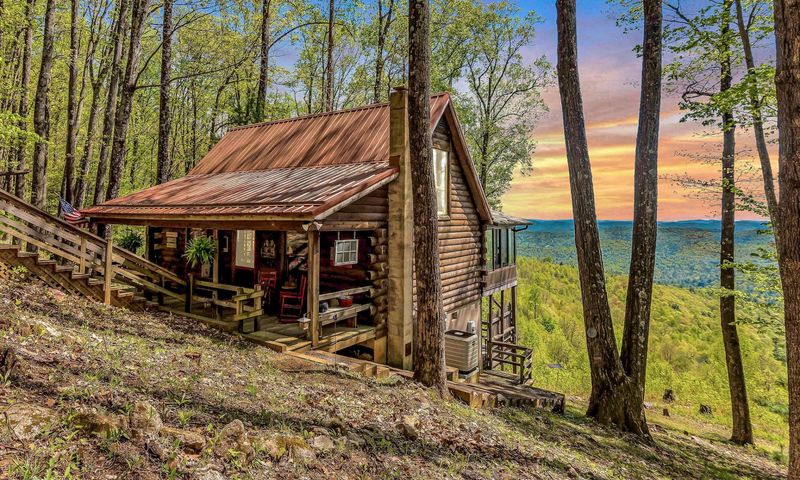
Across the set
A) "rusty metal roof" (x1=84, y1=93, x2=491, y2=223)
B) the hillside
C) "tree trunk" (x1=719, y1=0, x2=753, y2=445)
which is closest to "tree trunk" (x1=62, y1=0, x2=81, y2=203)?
"rusty metal roof" (x1=84, y1=93, x2=491, y2=223)

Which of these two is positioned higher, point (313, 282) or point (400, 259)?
point (400, 259)

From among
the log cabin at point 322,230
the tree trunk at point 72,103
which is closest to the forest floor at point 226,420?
the log cabin at point 322,230

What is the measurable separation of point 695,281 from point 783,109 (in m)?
29.9

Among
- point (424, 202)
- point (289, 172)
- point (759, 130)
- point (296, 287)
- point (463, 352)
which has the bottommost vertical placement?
point (463, 352)

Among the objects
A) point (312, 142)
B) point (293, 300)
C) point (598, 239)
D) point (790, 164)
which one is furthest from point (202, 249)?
point (790, 164)

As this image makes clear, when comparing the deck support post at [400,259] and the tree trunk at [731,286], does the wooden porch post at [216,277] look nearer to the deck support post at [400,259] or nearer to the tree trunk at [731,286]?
the deck support post at [400,259]

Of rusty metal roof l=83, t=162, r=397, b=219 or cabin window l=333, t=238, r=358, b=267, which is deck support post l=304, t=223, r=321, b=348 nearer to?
rusty metal roof l=83, t=162, r=397, b=219

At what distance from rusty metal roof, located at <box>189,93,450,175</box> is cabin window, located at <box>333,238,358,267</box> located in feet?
7.47

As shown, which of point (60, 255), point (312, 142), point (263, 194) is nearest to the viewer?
point (60, 255)

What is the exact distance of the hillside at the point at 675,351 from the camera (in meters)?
17.7

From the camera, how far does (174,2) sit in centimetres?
1382

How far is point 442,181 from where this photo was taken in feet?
36.9

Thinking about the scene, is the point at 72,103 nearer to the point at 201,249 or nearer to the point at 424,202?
the point at 201,249

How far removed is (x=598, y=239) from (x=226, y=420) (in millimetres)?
6981
